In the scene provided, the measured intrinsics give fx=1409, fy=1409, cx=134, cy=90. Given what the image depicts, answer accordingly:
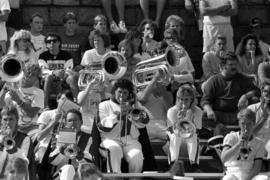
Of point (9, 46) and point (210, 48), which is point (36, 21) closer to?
point (9, 46)

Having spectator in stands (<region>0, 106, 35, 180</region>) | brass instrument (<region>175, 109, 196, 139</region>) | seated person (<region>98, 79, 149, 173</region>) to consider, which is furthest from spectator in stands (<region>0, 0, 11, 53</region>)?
brass instrument (<region>175, 109, 196, 139</region>)

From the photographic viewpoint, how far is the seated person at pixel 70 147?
1386 cm

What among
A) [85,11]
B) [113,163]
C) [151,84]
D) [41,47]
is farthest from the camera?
[85,11]

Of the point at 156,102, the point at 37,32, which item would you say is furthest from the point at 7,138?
the point at 37,32

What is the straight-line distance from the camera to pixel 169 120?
14.9 m

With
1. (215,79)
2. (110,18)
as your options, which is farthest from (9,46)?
(215,79)

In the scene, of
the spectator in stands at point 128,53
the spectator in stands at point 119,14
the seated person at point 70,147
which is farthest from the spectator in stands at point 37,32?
the seated person at point 70,147

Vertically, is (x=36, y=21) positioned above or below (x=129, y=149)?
above

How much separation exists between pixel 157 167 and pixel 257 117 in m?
A: 1.24

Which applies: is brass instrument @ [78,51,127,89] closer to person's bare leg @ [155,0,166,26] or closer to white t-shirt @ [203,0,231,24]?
white t-shirt @ [203,0,231,24]

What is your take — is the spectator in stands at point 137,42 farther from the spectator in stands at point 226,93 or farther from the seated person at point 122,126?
the seated person at point 122,126

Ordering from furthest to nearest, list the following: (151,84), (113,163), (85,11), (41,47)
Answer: (85,11), (41,47), (151,84), (113,163)

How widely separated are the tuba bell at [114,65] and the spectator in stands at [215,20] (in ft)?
8.20

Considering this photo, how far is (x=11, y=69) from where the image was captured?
49.7 feet
